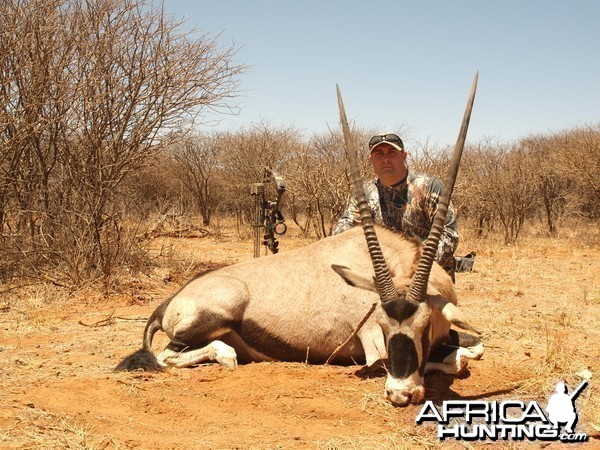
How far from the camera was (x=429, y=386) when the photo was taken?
438 centimetres

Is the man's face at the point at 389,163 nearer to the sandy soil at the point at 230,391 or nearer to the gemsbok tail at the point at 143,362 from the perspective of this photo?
the sandy soil at the point at 230,391

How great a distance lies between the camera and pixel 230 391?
14.5 feet

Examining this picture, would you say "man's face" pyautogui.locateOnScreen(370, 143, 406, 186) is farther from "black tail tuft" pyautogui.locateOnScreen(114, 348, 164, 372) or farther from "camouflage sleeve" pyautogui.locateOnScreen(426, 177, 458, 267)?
"black tail tuft" pyautogui.locateOnScreen(114, 348, 164, 372)

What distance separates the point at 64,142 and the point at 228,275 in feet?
18.1

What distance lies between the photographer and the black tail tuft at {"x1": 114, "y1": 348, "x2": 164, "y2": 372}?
5008 millimetres

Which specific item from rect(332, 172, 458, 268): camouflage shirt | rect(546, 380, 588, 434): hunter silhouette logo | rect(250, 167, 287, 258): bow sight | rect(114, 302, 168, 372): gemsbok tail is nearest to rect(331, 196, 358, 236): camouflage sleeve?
rect(332, 172, 458, 268): camouflage shirt

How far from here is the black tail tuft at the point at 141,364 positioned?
501 cm

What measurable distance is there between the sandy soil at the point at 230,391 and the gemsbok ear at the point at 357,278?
68 centimetres

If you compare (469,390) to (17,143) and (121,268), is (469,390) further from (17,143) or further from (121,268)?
(17,143)

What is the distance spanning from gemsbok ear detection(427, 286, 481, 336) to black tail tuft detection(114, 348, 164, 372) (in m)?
2.19

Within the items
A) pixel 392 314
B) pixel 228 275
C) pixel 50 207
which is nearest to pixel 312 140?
pixel 50 207

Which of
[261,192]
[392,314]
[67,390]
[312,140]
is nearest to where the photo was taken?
[392,314]

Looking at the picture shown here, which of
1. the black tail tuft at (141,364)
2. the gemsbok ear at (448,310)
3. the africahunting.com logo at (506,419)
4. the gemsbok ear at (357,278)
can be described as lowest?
the africahunting.com logo at (506,419)

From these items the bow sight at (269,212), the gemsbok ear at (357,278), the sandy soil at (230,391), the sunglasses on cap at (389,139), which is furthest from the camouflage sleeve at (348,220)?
the bow sight at (269,212)
